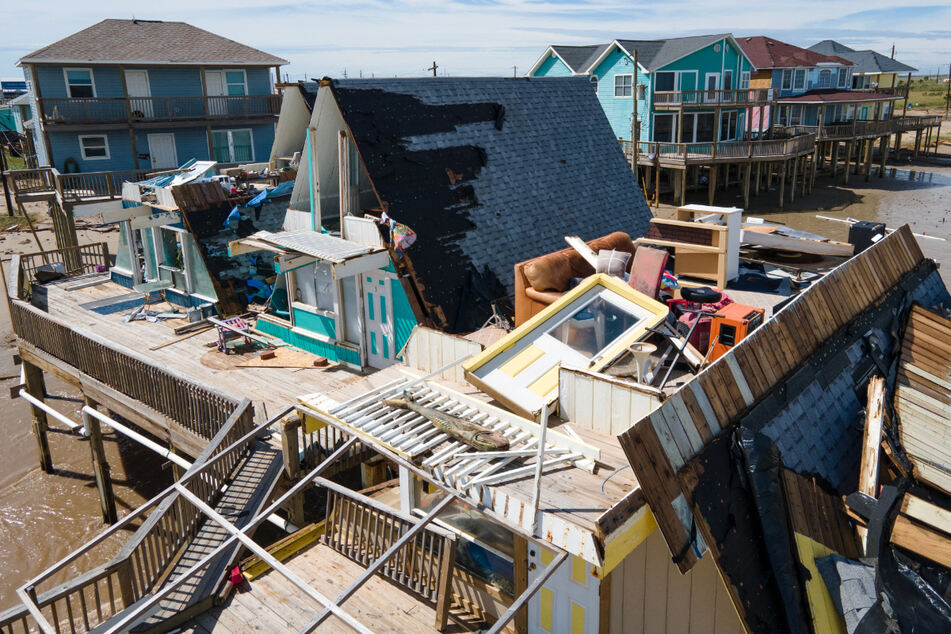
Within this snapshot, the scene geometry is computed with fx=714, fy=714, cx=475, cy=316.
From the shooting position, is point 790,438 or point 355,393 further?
point 355,393

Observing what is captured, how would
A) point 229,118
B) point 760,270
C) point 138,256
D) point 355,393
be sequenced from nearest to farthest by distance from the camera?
point 355,393, point 760,270, point 138,256, point 229,118

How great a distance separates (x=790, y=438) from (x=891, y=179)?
156ft

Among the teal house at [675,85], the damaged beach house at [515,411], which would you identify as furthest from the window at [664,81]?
the damaged beach house at [515,411]

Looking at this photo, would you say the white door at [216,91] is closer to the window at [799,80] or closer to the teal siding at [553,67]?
the teal siding at [553,67]

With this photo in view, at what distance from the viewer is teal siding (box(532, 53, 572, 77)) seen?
42031 mm

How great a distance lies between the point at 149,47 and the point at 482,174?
23725mm

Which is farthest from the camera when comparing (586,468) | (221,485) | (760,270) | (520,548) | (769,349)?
(760,270)

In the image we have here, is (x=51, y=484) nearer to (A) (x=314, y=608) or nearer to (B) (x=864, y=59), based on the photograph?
(A) (x=314, y=608)

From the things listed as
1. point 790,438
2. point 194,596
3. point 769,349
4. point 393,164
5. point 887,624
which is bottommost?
point 194,596

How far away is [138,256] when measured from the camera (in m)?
19.6

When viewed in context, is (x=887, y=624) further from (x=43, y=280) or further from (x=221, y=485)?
(x=43, y=280)

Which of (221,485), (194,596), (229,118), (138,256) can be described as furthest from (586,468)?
(229,118)

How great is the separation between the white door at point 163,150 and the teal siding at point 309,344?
1880 cm

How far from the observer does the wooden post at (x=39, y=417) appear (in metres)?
16.5
